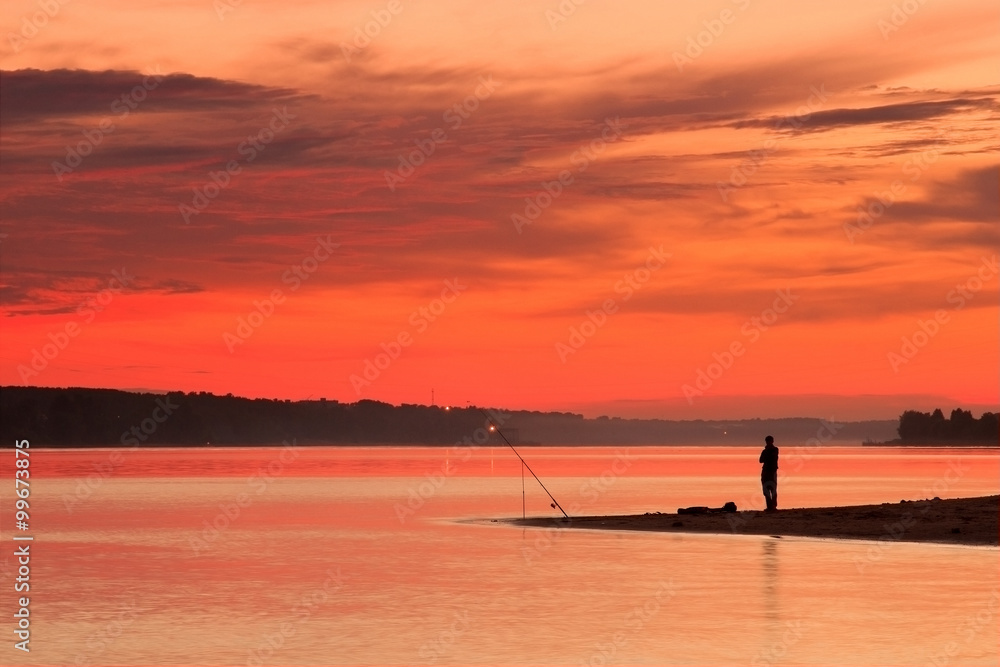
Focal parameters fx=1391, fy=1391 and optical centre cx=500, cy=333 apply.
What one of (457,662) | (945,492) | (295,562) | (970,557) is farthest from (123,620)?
(945,492)

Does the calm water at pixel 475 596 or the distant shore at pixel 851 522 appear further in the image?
the distant shore at pixel 851 522

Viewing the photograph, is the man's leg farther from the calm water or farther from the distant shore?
the calm water

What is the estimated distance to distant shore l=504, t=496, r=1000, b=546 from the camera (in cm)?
3106

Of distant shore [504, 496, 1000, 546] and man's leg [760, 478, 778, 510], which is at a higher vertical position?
man's leg [760, 478, 778, 510]

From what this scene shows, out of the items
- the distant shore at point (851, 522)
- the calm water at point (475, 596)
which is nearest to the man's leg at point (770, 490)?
the distant shore at point (851, 522)

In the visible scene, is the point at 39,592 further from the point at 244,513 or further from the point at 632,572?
the point at 244,513

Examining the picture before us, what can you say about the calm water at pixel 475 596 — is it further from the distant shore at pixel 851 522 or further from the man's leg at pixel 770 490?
the man's leg at pixel 770 490

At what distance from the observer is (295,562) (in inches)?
1045

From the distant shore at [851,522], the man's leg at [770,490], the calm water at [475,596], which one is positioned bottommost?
the calm water at [475,596]

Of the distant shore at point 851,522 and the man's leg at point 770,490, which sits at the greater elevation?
the man's leg at point 770,490

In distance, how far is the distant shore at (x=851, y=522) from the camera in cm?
3106

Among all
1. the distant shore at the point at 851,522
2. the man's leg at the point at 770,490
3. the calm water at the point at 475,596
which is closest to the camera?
the calm water at the point at 475,596


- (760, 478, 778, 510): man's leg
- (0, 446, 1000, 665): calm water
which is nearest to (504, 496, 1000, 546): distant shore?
(760, 478, 778, 510): man's leg

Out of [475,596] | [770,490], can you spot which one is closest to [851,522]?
[770,490]
